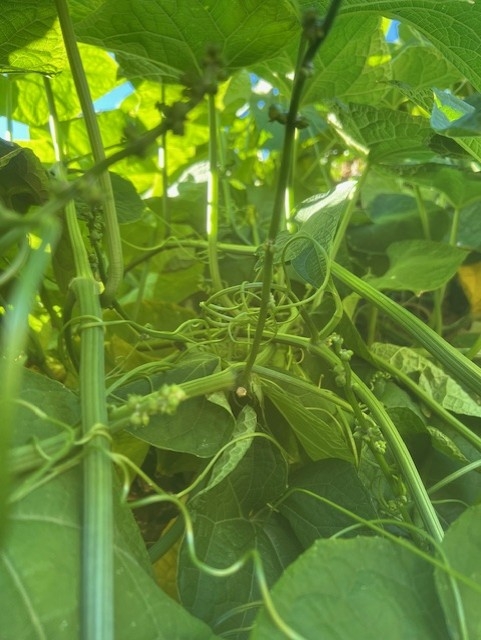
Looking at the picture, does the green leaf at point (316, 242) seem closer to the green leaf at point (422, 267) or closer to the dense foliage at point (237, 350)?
the dense foliage at point (237, 350)

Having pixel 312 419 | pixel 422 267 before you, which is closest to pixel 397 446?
pixel 312 419

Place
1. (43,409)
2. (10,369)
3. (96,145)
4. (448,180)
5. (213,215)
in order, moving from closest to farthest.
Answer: (10,369), (43,409), (96,145), (213,215), (448,180)

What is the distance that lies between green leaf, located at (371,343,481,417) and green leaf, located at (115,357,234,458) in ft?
0.67

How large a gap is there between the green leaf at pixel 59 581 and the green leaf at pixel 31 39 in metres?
0.34

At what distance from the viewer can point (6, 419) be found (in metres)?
0.24

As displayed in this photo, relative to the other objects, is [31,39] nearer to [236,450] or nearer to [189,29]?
[189,29]

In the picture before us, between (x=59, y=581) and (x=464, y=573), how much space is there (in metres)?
0.19

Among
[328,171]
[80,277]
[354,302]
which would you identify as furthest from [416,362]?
[328,171]

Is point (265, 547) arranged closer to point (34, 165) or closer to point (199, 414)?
point (199, 414)

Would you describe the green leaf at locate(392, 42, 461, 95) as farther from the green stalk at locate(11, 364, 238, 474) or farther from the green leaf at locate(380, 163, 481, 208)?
the green stalk at locate(11, 364, 238, 474)

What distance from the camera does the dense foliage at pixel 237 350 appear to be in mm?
296

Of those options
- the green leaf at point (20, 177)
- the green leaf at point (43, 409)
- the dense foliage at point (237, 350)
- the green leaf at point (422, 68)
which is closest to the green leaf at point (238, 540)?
the dense foliage at point (237, 350)

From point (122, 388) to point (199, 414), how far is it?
55 millimetres

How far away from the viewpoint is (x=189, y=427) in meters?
0.44
